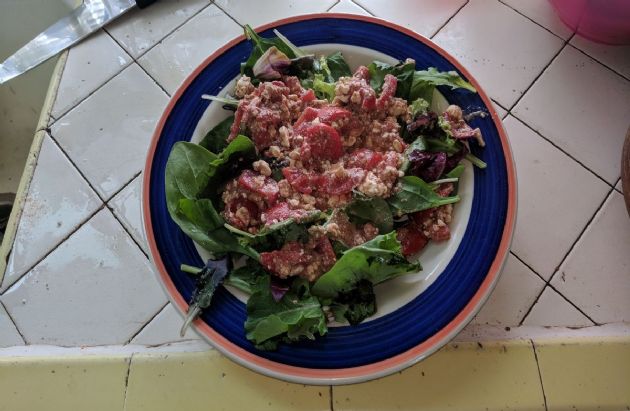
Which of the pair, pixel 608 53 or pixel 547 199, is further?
pixel 608 53

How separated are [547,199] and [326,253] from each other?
51 centimetres

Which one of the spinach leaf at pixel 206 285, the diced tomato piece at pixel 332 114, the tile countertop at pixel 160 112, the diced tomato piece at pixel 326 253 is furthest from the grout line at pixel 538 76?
the spinach leaf at pixel 206 285

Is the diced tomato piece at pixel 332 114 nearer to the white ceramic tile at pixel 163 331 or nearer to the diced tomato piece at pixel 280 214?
Result: the diced tomato piece at pixel 280 214

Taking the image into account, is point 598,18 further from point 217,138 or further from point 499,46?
point 217,138

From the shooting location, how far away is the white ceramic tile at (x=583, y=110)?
1.03 m

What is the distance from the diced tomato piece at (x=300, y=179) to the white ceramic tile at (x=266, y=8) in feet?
1.87

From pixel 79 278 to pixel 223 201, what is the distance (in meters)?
0.37

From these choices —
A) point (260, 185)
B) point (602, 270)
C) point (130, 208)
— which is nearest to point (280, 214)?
point (260, 185)

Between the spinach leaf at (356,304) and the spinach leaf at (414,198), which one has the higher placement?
the spinach leaf at (414,198)

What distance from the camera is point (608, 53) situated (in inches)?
44.8

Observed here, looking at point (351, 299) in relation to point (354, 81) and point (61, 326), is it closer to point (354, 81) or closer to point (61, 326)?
point (354, 81)

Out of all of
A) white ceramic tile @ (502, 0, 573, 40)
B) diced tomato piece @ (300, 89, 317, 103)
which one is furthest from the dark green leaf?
white ceramic tile @ (502, 0, 573, 40)

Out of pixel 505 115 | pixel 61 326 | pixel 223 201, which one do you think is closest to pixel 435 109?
Answer: pixel 505 115

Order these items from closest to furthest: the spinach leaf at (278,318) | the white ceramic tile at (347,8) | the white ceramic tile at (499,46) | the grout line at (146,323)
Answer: the spinach leaf at (278,318) → the grout line at (146,323) → the white ceramic tile at (499,46) → the white ceramic tile at (347,8)
